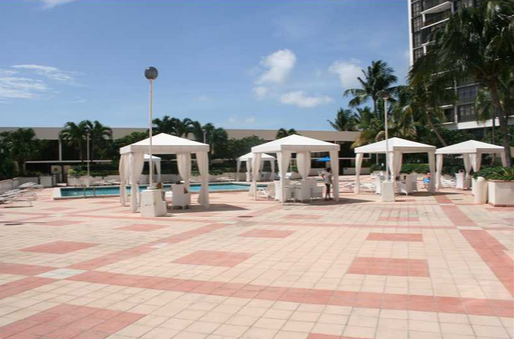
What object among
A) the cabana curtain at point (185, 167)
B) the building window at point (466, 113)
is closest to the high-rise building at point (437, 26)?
the building window at point (466, 113)

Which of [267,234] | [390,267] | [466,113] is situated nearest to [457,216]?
[267,234]

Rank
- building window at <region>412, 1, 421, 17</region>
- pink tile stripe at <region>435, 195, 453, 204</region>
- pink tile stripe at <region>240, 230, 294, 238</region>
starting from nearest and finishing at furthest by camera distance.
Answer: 1. pink tile stripe at <region>240, 230, 294, 238</region>
2. pink tile stripe at <region>435, 195, 453, 204</region>
3. building window at <region>412, 1, 421, 17</region>

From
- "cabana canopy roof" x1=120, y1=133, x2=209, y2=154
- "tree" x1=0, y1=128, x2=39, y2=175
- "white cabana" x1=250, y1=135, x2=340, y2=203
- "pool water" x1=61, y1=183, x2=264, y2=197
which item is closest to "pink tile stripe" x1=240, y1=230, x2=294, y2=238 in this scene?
"cabana canopy roof" x1=120, y1=133, x2=209, y2=154

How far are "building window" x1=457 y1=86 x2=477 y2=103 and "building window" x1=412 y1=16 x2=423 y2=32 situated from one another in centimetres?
1128

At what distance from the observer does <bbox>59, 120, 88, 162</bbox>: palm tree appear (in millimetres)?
36500

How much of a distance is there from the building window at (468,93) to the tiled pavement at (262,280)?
46.8 meters

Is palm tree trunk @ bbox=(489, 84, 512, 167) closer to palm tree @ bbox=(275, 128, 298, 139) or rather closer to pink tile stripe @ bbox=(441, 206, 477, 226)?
pink tile stripe @ bbox=(441, 206, 477, 226)

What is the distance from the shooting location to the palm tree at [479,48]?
16.2 metres

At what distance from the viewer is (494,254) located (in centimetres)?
693

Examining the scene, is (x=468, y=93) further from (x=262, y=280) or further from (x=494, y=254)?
(x=262, y=280)

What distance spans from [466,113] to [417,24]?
48.3 ft

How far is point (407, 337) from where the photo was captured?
3.74 meters

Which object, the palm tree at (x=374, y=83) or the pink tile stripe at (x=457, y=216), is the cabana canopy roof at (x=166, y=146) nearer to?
the pink tile stripe at (x=457, y=216)

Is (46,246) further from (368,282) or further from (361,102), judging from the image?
(361,102)
